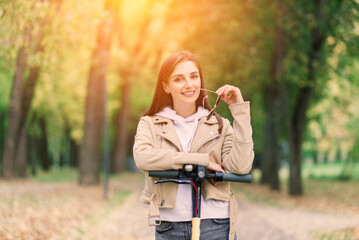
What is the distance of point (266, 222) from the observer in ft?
38.1

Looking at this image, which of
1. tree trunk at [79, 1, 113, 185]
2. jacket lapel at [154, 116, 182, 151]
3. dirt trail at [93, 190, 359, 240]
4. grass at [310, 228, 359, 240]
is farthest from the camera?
tree trunk at [79, 1, 113, 185]

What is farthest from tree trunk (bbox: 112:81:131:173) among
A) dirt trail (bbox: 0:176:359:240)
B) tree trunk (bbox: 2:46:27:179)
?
dirt trail (bbox: 0:176:359:240)

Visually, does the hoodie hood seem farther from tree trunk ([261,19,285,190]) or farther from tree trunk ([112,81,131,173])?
tree trunk ([112,81,131,173])

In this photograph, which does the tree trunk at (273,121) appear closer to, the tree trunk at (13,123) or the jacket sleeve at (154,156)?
the tree trunk at (13,123)

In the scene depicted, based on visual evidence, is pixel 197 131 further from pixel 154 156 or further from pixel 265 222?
pixel 265 222

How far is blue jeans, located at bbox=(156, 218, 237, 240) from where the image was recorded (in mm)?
2775

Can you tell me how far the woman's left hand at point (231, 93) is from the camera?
2770mm

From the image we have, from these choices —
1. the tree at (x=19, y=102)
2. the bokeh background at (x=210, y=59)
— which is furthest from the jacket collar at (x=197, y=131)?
the tree at (x=19, y=102)

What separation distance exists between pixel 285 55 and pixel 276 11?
7.13 feet

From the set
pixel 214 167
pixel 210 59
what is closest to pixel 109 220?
pixel 214 167

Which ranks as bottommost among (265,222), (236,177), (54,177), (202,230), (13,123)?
(54,177)

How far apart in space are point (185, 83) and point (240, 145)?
502 mm

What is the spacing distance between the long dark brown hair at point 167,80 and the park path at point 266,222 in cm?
658

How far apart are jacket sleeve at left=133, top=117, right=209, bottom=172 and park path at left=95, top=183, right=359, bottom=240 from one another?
6692mm
